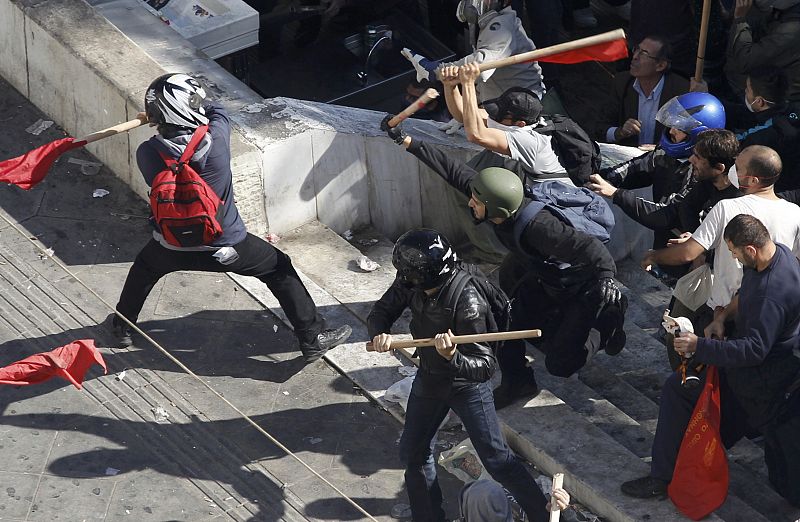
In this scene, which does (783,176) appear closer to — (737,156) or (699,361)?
(737,156)

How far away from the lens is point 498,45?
8156 millimetres

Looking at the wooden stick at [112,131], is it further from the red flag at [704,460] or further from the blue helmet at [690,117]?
the red flag at [704,460]

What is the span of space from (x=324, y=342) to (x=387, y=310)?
119 centimetres

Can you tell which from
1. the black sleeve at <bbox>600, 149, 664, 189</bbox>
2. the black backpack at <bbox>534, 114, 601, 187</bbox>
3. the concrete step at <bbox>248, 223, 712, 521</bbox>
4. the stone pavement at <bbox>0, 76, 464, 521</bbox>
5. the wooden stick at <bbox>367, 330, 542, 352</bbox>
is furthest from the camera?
the black sleeve at <bbox>600, 149, 664, 189</bbox>

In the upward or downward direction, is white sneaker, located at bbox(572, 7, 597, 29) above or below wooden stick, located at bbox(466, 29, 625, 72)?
below

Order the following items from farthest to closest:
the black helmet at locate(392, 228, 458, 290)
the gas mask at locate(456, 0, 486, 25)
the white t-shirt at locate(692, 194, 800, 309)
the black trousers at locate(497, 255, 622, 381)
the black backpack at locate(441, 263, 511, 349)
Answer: the gas mask at locate(456, 0, 486, 25) → the black trousers at locate(497, 255, 622, 381) → the white t-shirt at locate(692, 194, 800, 309) → the black backpack at locate(441, 263, 511, 349) → the black helmet at locate(392, 228, 458, 290)

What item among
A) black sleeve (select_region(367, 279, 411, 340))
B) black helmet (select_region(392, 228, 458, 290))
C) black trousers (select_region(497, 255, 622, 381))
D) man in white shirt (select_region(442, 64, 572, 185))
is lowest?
black trousers (select_region(497, 255, 622, 381))

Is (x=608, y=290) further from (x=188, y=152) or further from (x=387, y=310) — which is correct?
(x=188, y=152)

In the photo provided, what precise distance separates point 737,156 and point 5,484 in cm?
378

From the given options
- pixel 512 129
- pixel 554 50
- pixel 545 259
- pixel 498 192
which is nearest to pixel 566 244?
pixel 545 259

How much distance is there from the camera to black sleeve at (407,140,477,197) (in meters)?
6.79

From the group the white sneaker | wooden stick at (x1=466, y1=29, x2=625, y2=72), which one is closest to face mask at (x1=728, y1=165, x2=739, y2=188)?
wooden stick at (x1=466, y1=29, x2=625, y2=72)

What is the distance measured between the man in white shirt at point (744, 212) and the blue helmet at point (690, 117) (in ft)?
2.22

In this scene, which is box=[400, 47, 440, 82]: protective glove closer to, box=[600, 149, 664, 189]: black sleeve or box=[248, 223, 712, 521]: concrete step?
box=[248, 223, 712, 521]: concrete step
